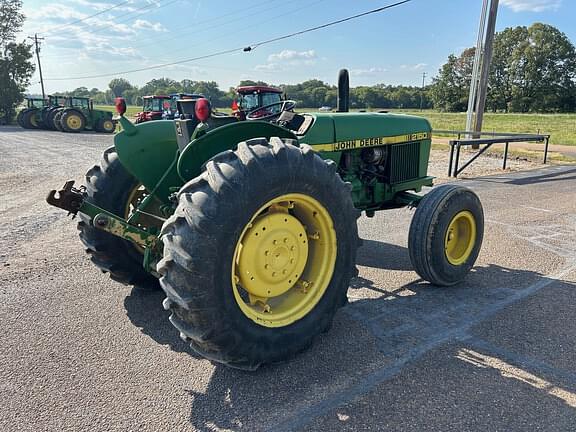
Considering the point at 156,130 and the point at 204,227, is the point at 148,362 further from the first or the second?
the point at 156,130

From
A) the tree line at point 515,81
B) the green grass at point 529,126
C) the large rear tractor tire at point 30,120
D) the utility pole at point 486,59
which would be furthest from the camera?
the tree line at point 515,81

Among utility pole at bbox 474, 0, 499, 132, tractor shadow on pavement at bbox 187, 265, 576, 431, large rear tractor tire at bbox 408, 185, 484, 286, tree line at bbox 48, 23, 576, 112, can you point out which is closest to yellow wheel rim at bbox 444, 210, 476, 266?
large rear tractor tire at bbox 408, 185, 484, 286

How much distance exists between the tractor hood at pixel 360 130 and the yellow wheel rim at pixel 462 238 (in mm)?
1052

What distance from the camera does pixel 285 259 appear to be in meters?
2.86

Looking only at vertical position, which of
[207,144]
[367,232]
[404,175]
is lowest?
[367,232]

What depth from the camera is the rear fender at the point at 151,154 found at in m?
3.29

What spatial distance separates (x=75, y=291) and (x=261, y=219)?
2.24m

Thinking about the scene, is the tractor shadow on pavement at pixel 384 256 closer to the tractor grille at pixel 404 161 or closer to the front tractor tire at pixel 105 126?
the tractor grille at pixel 404 161

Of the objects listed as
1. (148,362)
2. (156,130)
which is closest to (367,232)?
(156,130)

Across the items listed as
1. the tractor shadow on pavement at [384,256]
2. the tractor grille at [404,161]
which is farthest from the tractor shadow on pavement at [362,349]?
the tractor grille at [404,161]

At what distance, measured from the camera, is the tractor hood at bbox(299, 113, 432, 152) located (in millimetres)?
3973

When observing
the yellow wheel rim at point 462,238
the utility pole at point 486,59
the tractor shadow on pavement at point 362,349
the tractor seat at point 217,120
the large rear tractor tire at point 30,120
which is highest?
the utility pole at point 486,59

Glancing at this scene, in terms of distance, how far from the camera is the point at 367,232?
6066 millimetres

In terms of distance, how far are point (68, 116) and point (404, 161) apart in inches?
998
